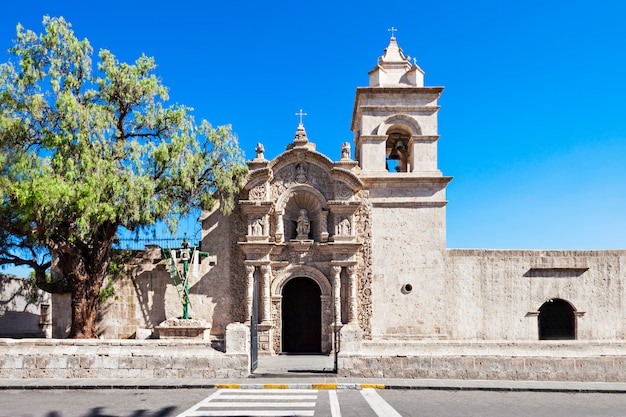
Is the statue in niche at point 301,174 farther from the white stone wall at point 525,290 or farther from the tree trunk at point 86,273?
the tree trunk at point 86,273

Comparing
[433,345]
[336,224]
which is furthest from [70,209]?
[433,345]

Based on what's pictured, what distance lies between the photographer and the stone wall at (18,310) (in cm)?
2850

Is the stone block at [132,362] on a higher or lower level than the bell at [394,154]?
lower

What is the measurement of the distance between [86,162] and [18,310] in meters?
17.9

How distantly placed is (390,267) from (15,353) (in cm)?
1222

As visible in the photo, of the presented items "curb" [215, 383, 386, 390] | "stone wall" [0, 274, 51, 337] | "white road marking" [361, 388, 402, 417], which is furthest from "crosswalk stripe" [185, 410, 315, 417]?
"stone wall" [0, 274, 51, 337]

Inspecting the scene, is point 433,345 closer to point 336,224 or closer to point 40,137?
point 336,224

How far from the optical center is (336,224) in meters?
20.9

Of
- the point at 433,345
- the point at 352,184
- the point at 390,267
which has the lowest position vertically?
the point at 433,345

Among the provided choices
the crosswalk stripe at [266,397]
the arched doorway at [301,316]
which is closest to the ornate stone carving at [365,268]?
the arched doorway at [301,316]

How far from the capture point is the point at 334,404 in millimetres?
11711

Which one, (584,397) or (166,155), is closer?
(584,397)

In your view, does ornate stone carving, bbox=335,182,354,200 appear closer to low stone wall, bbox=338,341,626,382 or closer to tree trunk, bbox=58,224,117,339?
low stone wall, bbox=338,341,626,382

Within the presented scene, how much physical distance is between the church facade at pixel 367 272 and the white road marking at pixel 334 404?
24.7 feet
